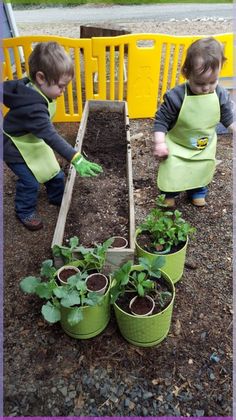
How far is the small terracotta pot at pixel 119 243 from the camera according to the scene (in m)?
2.18

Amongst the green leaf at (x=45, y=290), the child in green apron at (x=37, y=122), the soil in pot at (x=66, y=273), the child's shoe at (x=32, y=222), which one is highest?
the child in green apron at (x=37, y=122)

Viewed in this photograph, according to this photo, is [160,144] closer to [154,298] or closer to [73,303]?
[154,298]

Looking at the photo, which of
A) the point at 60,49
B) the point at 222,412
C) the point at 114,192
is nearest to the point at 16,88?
the point at 60,49

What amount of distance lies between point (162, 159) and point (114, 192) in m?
0.44

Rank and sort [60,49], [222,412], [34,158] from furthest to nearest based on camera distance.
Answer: [34,158]
[60,49]
[222,412]

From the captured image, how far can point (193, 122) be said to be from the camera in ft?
8.61

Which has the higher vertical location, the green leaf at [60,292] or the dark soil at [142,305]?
the green leaf at [60,292]

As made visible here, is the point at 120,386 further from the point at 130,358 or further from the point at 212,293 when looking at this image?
the point at 212,293

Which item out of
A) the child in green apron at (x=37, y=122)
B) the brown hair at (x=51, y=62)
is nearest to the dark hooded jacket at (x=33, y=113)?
the child in green apron at (x=37, y=122)

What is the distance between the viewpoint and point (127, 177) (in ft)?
9.46

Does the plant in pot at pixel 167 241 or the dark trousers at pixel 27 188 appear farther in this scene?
the dark trousers at pixel 27 188

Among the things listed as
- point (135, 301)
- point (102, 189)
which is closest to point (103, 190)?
point (102, 189)

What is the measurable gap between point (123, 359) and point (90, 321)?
267 mm

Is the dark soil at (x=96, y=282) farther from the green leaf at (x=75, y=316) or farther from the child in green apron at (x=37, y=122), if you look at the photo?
the child in green apron at (x=37, y=122)
